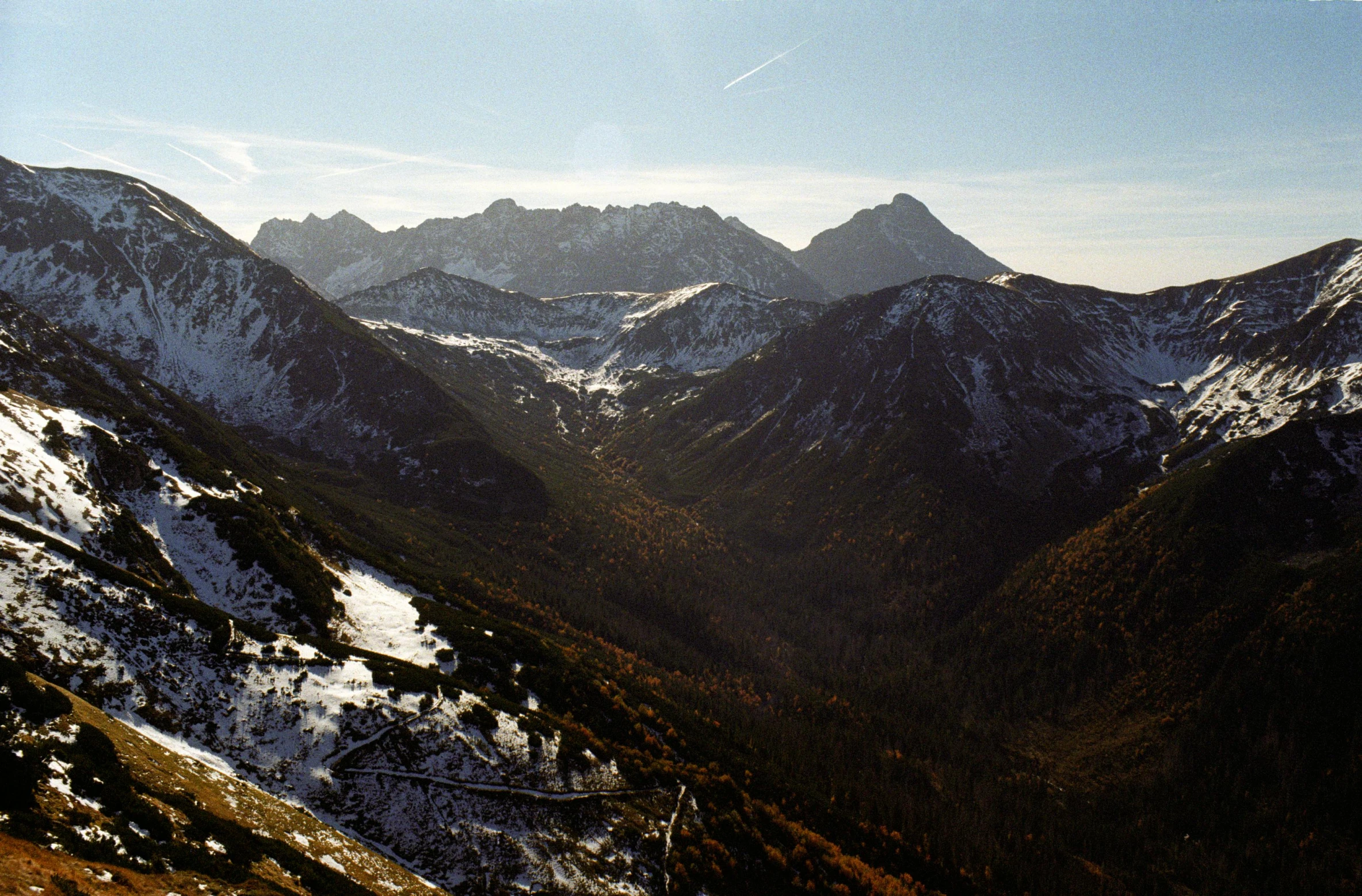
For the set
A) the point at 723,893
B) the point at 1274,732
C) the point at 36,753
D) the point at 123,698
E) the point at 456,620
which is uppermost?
the point at 36,753

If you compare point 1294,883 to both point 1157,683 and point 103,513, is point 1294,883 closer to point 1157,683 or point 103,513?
point 1157,683

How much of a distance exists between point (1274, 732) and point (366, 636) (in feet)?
670

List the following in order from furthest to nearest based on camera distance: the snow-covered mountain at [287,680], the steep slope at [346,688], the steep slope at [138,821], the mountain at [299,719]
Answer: the steep slope at [346,688]
the snow-covered mountain at [287,680]
the mountain at [299,719]
the steep slope at [138,821]

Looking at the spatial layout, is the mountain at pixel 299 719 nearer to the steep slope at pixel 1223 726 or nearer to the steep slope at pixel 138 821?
the steep slope at pixel 138 821

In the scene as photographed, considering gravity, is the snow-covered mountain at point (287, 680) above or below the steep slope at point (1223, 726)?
above

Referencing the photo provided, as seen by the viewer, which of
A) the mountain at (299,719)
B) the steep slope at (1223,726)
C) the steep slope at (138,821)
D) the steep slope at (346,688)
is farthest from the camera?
the steep slope at (1223,726)

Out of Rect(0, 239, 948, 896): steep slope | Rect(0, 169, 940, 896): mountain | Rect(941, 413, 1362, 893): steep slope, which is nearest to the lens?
Rect(0, 169, 940, 896): mountain

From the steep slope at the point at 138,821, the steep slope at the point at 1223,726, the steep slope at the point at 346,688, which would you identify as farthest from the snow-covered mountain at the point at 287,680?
the steep slope at the point at 1223,726

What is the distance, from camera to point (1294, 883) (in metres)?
131

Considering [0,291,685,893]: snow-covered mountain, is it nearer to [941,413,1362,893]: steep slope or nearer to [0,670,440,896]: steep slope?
[0,670,440,896]: steep slope

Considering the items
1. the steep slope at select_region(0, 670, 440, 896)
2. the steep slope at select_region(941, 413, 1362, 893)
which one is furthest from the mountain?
the steep slope at select_region(941, 413, 1362, 893)

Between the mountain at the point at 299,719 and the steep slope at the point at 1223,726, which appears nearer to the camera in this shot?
the mountain at the point at 299,719

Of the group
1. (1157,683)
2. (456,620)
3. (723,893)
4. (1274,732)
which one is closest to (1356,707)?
(1274,732)

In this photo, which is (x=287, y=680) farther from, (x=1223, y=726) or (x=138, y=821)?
(x=1223, y=726)
